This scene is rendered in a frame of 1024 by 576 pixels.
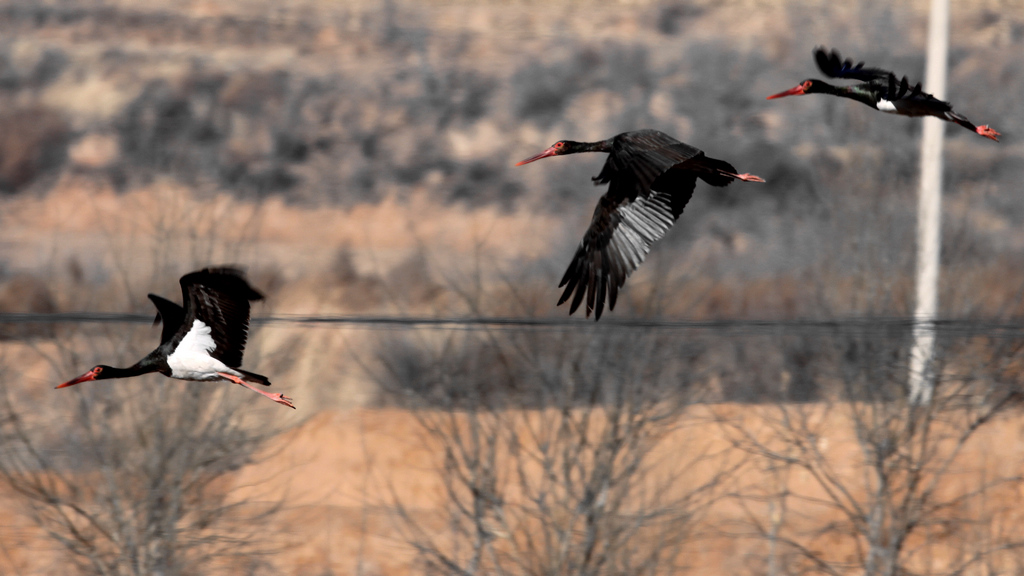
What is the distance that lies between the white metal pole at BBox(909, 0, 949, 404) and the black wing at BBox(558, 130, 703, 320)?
8.10m

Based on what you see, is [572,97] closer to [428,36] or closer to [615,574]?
[428,36]

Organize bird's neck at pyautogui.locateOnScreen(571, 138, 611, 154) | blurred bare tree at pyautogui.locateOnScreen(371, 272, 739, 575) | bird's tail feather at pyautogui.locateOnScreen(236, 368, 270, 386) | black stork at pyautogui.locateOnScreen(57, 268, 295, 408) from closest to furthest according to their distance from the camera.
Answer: bird's tail feather at pyautogui.locateOnScreen(236, 368, 270, 386), black stork at pyautogui.locateOnScreen(57, 268, 295, 408), bird's neck at pyautogui.locateOnScreen(571, 138, 611, 154), blurred bare tree at pyautogui.locateOnScreen(371, 272, 739, 575)

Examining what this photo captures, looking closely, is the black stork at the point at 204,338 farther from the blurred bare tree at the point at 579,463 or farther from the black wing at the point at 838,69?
the blurred bare tree at the point at 579,463

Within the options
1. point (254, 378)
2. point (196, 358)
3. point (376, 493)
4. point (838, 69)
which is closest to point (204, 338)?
point (196, 358)

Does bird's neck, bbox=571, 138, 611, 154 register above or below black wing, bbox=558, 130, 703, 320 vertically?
above

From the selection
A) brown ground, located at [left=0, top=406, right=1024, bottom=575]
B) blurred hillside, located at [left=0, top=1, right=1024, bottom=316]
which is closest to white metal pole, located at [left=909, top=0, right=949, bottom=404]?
brown ground, located at [left=0, top=406, right=1024, bottom=575]

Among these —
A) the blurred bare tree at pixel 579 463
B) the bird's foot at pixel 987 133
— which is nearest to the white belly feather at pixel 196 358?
the bird's foot at pixel 987 133

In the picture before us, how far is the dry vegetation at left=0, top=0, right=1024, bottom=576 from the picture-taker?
734 inches

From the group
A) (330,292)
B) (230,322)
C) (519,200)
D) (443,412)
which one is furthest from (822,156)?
(230,322)

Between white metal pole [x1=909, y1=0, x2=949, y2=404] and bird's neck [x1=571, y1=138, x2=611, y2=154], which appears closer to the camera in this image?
bird's neck [x1=571, y1=138, x2=611, y2=154]

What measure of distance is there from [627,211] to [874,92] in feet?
6.12

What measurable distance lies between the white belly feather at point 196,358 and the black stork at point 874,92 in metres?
3.97

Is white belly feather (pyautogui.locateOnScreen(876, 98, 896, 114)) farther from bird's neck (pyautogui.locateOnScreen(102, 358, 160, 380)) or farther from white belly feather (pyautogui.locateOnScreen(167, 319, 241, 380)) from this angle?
bird's neck (pyautogui.locateOnScreen(102, 358, 160, 380))

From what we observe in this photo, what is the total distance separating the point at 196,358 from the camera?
8734 millimetres
